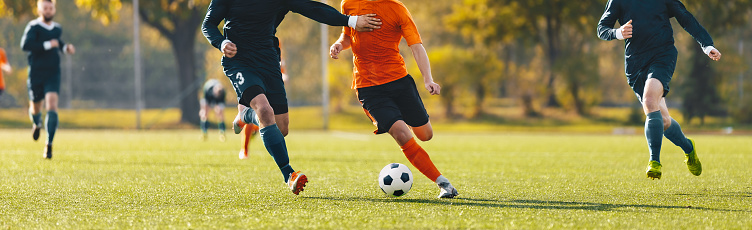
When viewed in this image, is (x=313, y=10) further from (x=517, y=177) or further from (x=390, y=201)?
(x=517, y=177)

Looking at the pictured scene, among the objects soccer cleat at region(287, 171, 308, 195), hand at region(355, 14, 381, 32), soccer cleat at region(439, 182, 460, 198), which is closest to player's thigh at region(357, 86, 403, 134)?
hand at region(355, 14, 381, 32)

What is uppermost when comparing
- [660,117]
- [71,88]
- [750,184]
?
[660,117]

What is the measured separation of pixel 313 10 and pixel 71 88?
2483 cm

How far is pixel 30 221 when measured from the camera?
4.52m

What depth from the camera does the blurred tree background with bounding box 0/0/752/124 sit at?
77.4 ft

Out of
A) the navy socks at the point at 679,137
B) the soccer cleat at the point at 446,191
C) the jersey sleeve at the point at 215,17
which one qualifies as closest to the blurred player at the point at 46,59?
the jersey sleeve at the point at 215,17

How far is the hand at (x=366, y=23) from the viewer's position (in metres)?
5.77

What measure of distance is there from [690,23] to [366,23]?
9.05ft

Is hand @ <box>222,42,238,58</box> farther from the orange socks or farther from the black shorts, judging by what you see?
the orange socks

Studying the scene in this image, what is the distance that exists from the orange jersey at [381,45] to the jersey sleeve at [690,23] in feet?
7.59

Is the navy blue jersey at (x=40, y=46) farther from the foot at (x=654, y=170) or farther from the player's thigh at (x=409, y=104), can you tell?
the foot at (x=654, y=170)

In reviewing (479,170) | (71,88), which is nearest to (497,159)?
(479,170)

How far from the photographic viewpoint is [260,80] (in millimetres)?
5977

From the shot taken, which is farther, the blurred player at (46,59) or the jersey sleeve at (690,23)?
the blurred player at (46,59)
